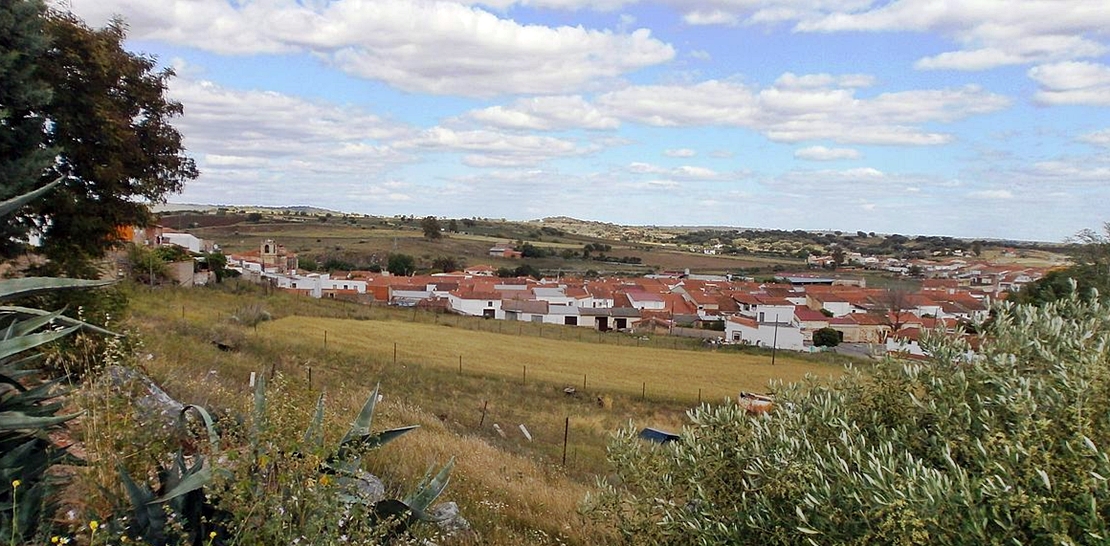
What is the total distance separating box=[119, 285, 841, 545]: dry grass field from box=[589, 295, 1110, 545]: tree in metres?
1.36

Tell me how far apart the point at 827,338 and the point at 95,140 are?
5462 cm

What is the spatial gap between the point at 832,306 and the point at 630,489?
70.2m

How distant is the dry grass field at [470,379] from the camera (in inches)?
285

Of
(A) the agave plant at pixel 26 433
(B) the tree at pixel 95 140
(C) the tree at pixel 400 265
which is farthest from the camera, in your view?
(C) the tree at pixel 400 265

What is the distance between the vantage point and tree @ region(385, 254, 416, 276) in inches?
3816

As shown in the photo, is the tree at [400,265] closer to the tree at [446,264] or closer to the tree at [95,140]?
the tree at [446,264]

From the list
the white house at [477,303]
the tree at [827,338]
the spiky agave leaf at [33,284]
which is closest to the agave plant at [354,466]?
the spiky agave leaf at [33,284]

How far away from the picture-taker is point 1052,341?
4070mm

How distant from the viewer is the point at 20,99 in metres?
9.95

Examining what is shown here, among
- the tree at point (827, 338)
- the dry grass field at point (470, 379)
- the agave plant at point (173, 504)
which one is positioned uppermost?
the agave plant at point (173, 504)

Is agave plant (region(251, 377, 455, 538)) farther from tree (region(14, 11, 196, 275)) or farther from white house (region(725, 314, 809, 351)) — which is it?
white house (region(725, 314, 809, 351))

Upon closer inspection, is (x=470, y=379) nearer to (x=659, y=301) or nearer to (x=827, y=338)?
(x=827, y=338)

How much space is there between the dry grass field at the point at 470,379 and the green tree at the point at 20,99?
2.51 meters

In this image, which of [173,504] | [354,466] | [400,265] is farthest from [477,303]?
[173,504]
